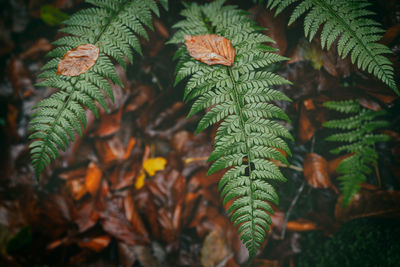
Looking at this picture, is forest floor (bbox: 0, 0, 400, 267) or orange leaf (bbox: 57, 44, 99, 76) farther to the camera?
forest floor (bbox: 0, 0, 400, 267)

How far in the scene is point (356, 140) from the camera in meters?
1.72

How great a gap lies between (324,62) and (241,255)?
1.70 m

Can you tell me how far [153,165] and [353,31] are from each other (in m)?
1.91

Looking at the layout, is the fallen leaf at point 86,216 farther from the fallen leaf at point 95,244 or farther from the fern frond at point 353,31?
the fern frond at point 353,31

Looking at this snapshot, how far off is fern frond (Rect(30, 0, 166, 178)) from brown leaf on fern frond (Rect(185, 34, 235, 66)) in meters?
0.38

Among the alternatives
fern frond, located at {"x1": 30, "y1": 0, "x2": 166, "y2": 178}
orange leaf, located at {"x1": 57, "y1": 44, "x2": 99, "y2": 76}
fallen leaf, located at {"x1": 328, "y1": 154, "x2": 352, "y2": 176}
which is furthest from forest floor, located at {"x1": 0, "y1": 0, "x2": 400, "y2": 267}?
orange leaf, located at {"x1": 57, "y1": 44, "x2": 99, "y2": 76}

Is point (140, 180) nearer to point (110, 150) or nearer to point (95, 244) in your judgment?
point (110, 150)

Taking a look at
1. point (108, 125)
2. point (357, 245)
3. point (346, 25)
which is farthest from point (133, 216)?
point (346, 25)

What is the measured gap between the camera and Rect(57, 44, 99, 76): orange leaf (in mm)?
1508

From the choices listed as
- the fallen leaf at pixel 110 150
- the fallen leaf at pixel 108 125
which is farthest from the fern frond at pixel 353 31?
the fallen leaf at pixel 110 150

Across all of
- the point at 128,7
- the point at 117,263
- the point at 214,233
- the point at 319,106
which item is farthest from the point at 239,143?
the point at 117,263

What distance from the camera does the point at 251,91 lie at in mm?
1438

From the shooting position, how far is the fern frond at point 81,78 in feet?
4.55

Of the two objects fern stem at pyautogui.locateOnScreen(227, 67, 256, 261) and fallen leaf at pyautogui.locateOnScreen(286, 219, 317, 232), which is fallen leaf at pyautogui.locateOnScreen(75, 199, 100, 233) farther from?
fallen leaf at pyautogui.locateOnScreen(286, 219, 317, 232)
